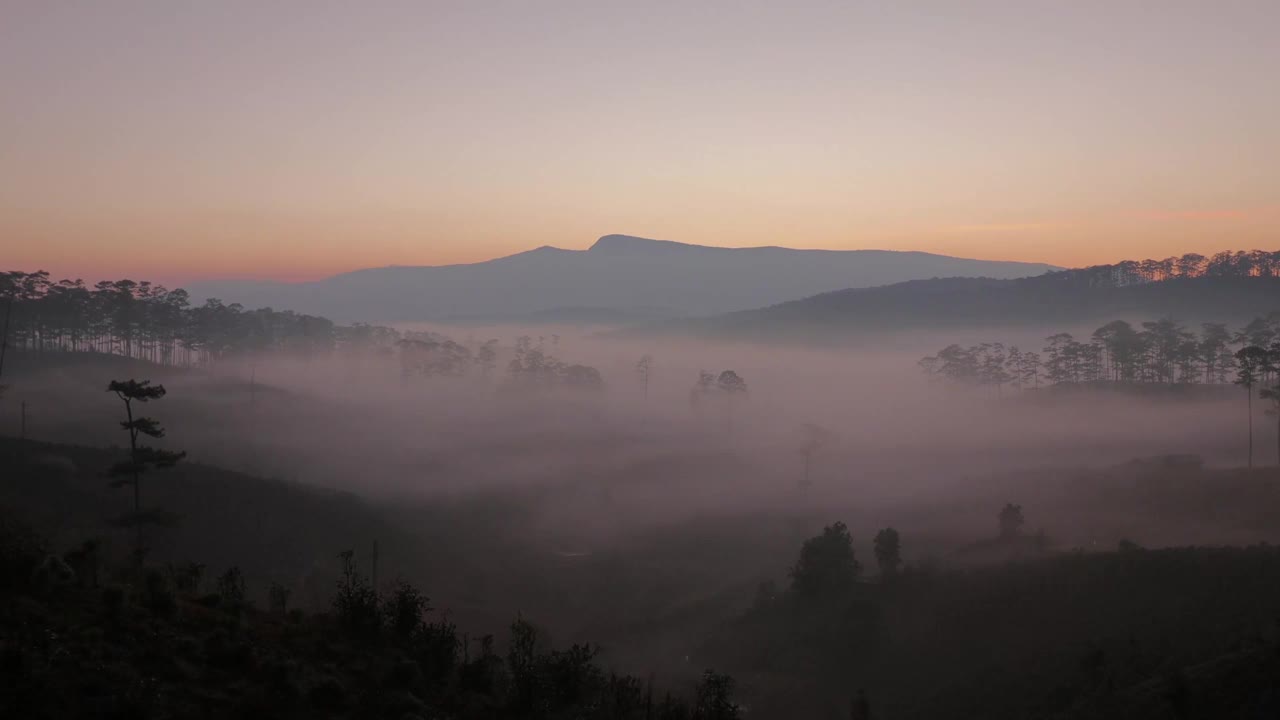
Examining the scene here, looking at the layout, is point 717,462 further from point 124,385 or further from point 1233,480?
point 124,385

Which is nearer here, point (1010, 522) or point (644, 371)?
point (1010, 522)

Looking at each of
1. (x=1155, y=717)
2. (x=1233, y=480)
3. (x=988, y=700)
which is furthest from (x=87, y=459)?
(x=1233, y=480)

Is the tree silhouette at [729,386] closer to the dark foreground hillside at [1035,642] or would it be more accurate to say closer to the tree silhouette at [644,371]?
the tree silhouette at [644,371]

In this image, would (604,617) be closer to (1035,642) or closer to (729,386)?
(1035,642)

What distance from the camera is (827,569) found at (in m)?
42.3

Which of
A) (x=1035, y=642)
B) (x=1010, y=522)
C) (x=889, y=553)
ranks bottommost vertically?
(x=1035, y=642)

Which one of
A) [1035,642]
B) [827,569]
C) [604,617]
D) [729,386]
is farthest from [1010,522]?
[729,386]

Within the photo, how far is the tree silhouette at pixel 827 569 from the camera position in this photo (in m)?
42.4

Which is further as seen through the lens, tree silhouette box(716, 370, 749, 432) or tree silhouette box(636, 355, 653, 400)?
tree silhouette box(636, 355, 653, 400)

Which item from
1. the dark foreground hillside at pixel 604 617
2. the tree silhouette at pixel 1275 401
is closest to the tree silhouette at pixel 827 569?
the dark foreground hillside at pixel 604 617

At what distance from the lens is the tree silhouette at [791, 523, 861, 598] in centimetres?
4238

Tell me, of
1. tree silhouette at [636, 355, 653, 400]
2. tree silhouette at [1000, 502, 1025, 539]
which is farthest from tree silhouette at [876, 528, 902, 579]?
tree silhouette at [636, 355, 653, 400]

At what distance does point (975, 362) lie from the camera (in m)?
110

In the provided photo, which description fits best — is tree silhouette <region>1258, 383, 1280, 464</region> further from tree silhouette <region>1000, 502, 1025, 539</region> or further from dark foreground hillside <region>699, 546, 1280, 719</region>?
dark foreground hillside <region>699, 546, 1280, 719</region>
